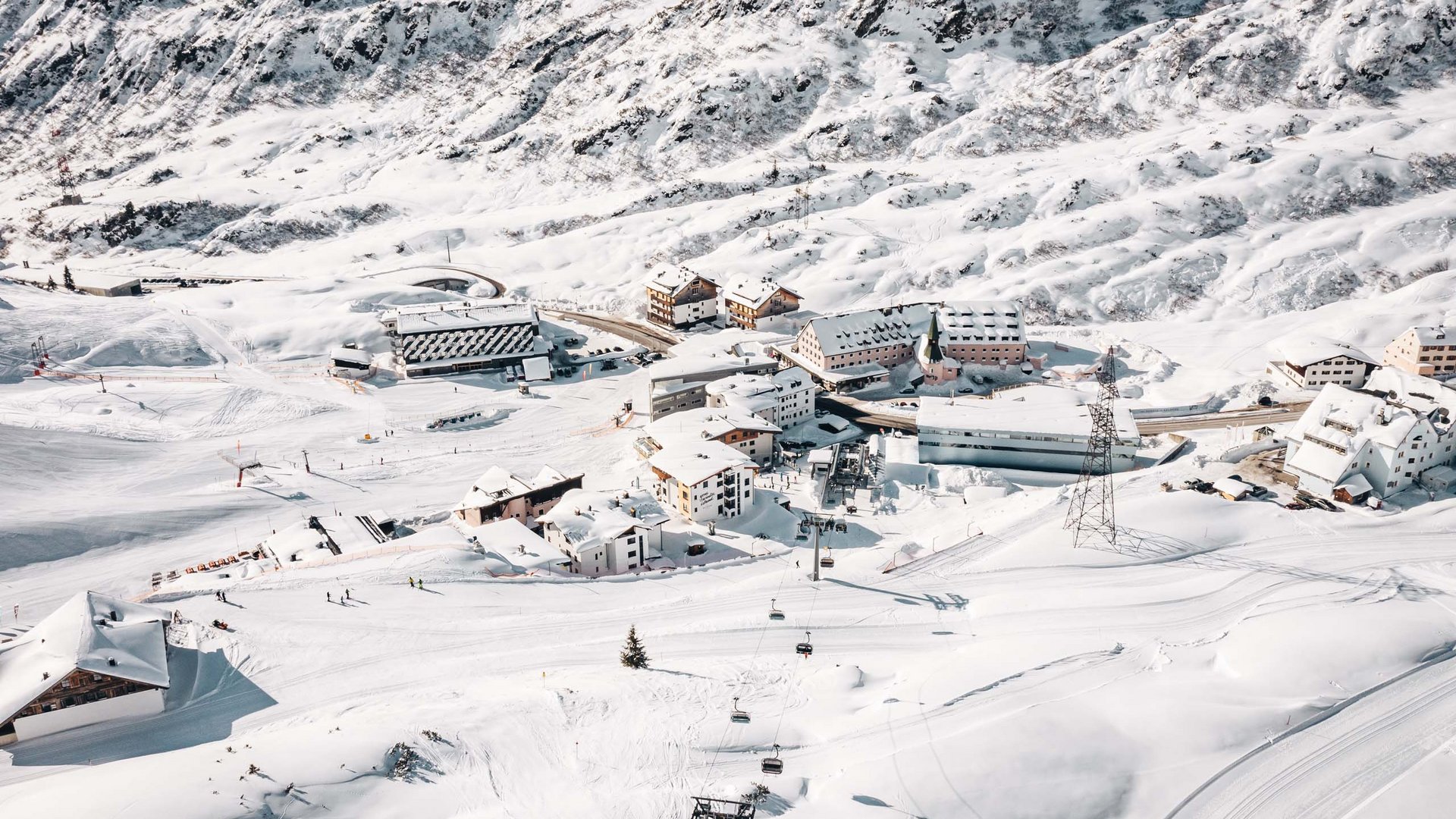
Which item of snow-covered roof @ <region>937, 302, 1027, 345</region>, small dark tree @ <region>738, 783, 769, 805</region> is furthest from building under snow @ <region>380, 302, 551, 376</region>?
small dark tree @ <region>738, 783, 769, 805</region>

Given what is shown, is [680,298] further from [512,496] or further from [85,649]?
[85,649]

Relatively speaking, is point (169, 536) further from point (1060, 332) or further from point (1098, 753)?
point (1060, 332)

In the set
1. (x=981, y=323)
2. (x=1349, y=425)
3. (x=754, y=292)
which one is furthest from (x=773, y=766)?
(x=754, y=292)

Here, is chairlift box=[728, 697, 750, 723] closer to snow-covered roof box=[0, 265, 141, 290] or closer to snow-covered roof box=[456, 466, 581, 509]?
snow-covered roof box=[456, 466, 581, 509]

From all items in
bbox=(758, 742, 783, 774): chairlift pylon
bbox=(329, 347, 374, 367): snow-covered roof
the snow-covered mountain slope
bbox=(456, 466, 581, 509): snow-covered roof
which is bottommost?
bbox=(758, 742, 783, 774): chairlift pylon

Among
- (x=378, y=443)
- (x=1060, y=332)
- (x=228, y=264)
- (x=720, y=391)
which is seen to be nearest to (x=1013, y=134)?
(x=1060, y=332)

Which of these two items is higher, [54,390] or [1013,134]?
[1013,134]

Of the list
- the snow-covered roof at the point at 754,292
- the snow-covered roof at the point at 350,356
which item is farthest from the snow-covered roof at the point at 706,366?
the snow-covered roof at the point at 350,356
